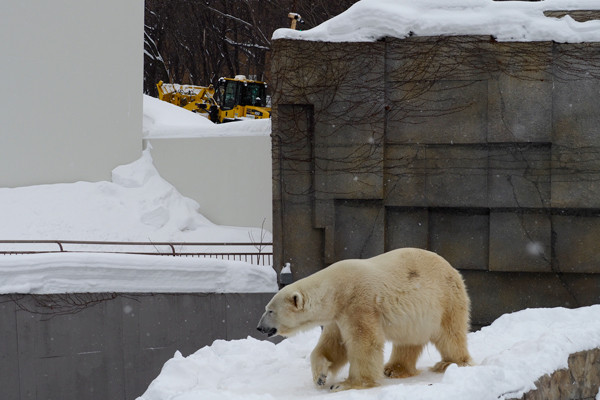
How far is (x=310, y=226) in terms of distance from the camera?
1163 cm

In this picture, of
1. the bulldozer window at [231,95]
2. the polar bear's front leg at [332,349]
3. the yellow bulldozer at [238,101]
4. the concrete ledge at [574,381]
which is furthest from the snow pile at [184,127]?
the polar bear's front leg at [332,349]

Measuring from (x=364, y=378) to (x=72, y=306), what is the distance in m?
6.45

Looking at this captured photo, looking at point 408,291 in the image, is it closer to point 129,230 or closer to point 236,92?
point 129,230

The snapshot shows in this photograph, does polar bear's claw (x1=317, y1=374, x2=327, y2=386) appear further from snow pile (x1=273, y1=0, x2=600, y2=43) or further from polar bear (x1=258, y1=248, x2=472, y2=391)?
snow pile (x1=273, y1=0, x2=600, y2=43)

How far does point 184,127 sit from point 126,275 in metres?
6.71

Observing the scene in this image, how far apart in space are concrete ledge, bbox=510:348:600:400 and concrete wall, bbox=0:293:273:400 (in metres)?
5.83

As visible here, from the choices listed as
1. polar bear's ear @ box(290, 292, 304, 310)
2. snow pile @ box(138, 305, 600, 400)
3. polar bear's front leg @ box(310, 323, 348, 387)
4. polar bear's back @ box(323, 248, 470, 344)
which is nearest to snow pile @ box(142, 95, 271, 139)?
snow pile @ box(138, 305, 600, 400)

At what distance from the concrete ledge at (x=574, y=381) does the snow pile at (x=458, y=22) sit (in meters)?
6.06

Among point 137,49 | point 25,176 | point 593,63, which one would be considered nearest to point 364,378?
point 593,63

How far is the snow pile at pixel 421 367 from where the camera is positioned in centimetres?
438

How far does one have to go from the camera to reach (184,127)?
670 inches

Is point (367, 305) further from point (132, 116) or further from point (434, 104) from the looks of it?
point (132, 116)

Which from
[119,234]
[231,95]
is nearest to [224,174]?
[119,234]

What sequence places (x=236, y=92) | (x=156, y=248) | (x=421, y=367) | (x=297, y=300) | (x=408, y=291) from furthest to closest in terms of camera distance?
(x=236, y=92), (x=156, y=248), (x=421, y=367), (x=408, y=291), (x=297, y=300)
